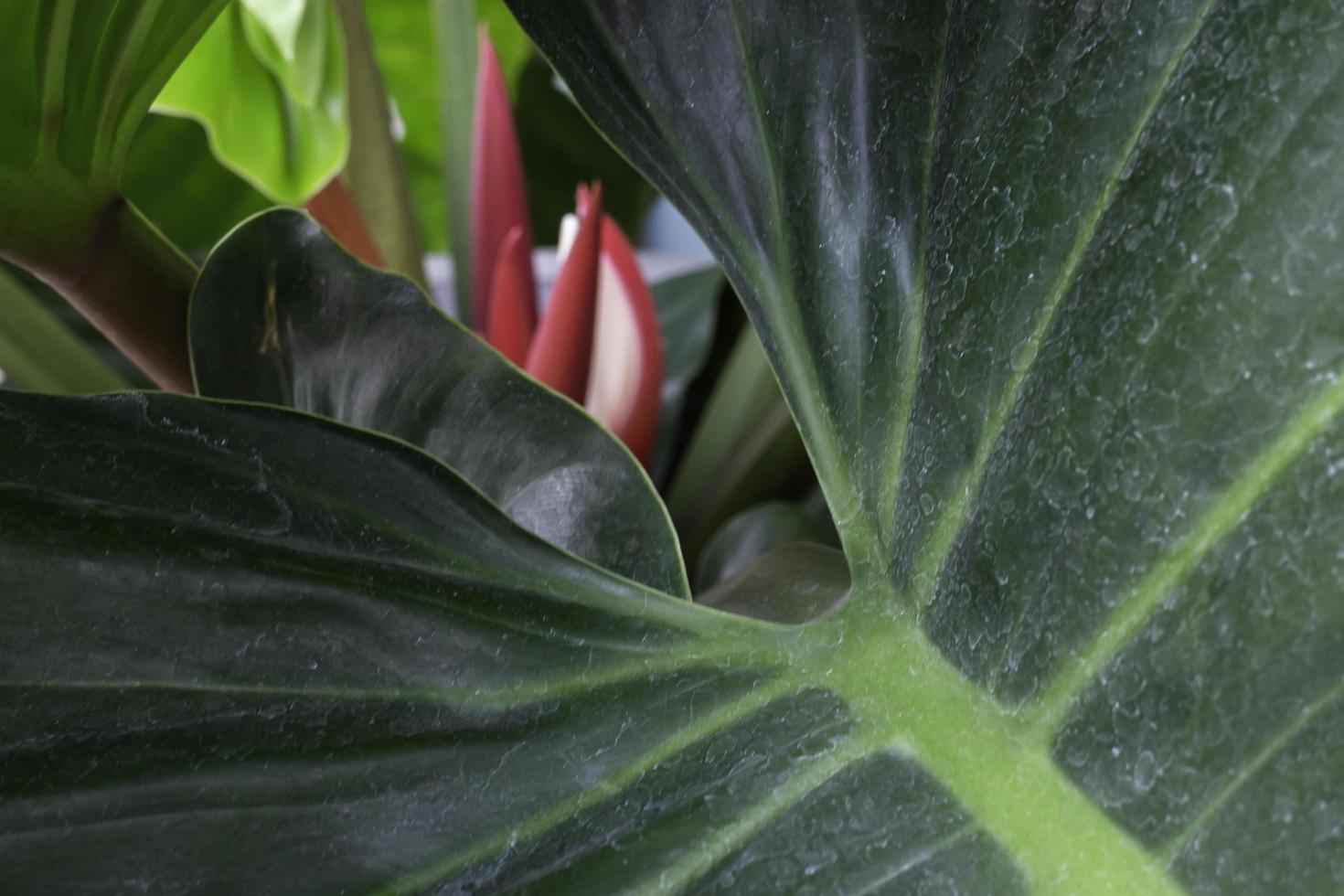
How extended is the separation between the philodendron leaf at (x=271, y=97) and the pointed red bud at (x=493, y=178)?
3.3 inches

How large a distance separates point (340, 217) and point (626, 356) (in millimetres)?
174

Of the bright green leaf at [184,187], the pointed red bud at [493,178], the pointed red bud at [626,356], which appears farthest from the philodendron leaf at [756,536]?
the bright green leaf at [184,187]

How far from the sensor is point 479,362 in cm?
34

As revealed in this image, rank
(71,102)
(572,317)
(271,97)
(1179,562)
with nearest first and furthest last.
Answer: (1179,562) < (71,102) < (572,317) < (271,97)

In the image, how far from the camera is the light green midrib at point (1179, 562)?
0.18 meters

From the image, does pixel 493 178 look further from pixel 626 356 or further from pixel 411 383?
pixel 411 383

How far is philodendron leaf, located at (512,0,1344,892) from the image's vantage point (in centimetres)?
18

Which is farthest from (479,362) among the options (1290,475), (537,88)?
(537,88)

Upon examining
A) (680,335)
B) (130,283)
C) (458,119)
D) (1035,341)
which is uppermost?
(1035,341)

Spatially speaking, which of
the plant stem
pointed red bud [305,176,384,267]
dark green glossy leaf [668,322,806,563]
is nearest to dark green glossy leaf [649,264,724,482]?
dark green glossy leaf [668,322,806,563]

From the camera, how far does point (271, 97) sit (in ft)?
2.18

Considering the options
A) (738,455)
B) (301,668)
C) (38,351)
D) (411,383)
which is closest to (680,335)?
(738,455)

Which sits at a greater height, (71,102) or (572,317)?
(71,102)

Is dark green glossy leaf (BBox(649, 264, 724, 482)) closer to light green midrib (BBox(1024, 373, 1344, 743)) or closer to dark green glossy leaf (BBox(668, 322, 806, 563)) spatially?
dark green glossy leaf (BBox(668, 322, 806, 563))
